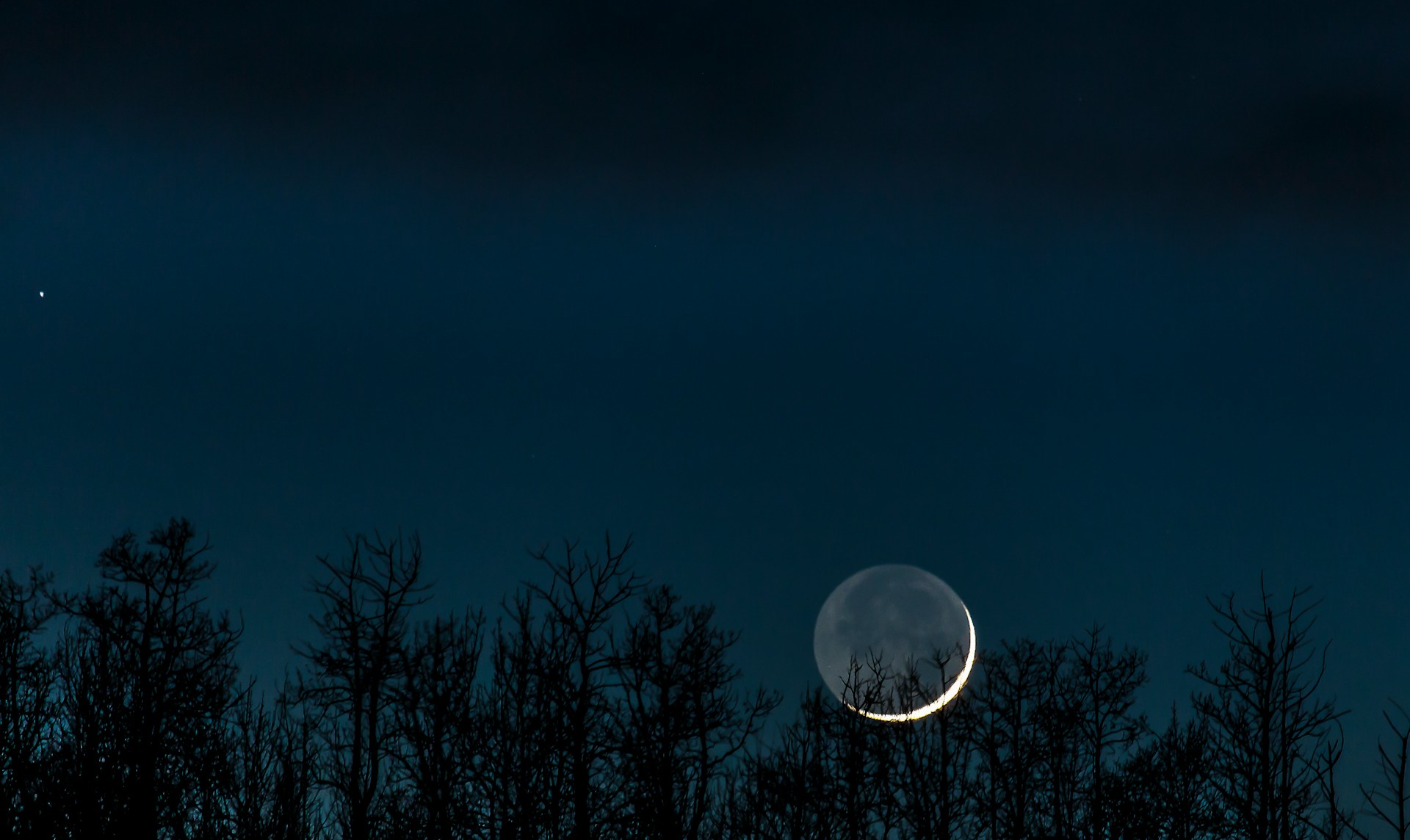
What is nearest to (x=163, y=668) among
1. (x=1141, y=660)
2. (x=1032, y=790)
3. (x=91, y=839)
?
(x=91, y=839)

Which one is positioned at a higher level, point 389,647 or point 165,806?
point 389,647

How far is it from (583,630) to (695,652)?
→ 11126 millimetres

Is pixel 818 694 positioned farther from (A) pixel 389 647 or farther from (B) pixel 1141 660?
(B) pixel 1141 660

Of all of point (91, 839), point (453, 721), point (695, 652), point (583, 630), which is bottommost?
point (91, 839)

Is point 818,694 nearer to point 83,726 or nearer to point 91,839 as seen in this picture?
point 91,839

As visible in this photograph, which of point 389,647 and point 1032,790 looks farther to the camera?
point 1032,790

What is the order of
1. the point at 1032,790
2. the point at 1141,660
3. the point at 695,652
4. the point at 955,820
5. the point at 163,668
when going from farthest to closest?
1. the point at 1141,660
2. the point at 1032,790
3. the point at 955,820
4. the point at 695,652
5. the point at 163,668

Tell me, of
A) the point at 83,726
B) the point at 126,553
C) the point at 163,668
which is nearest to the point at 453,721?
the point at 83,726

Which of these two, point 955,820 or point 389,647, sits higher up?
point 389,647

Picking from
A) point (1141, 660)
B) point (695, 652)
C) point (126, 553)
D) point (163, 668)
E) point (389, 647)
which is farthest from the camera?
point (1141, 660)

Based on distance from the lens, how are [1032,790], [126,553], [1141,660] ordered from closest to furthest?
[126,553] → [1032,790] → [1141,660]

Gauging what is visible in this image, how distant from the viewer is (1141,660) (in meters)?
37.9

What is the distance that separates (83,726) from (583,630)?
10.7 meters

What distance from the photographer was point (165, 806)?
1973 cm
